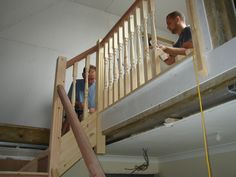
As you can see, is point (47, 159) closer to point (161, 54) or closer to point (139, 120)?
point (139, 120)

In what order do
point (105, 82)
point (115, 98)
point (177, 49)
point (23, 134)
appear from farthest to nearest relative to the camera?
point (23, 134) → point (105, 82) → point (115, 98) → point (177, 49)

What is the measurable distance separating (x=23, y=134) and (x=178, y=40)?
223 cm

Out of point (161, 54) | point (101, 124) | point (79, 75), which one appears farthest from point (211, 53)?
point (79, 75)

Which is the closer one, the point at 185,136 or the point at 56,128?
the point at 56,128

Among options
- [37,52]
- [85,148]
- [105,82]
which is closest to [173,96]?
[85,148]

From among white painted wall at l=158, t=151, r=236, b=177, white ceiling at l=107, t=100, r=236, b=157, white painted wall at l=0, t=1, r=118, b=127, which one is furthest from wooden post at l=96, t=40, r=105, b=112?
white painted wall at l=158, t=151, r=236, b=177

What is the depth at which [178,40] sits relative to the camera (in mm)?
2193

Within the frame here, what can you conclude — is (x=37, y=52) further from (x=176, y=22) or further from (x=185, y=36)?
(x=185, y=36)

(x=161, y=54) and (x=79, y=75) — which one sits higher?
(x=79, y=75)

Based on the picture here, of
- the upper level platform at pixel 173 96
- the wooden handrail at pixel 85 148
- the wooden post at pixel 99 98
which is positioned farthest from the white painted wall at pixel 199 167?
the wooden handrail at pixel 85 148

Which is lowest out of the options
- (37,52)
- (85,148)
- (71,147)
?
(85,148)

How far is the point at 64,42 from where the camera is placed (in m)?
4.26

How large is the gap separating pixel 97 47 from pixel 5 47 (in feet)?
5.72

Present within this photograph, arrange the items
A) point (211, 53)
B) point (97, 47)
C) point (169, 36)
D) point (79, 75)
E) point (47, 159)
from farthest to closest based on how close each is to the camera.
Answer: point (169, 36)
point (79, 75)
point (97, 47)
point (47, 159)
point (211, 53)
